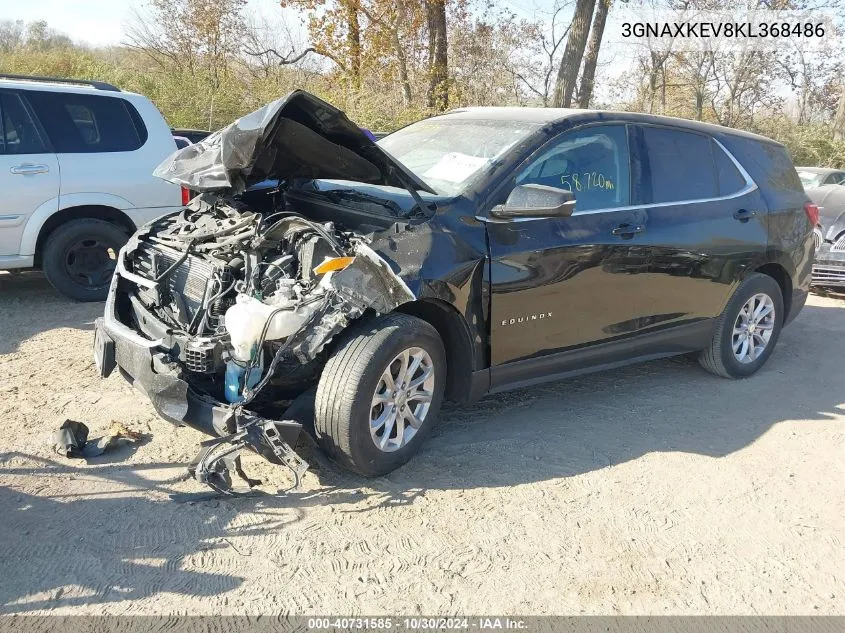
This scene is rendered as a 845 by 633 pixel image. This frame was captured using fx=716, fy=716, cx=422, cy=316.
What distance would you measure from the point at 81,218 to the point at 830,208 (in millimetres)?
8854

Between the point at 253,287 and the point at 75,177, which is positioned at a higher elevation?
the point at 75,177

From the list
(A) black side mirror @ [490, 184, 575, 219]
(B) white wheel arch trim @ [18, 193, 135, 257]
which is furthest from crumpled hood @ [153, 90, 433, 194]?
(B) white wheel arch trim @ [18, 193, 135, 257]

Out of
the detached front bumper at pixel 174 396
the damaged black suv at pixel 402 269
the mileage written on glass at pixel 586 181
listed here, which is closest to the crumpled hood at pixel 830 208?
the damaged black suv at pixel 402 269

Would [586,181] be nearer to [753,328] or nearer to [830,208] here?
[753,328]

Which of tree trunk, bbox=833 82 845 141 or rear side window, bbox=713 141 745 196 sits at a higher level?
tree trunk, bbox=833 82 845 141

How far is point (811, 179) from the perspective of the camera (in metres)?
11.4

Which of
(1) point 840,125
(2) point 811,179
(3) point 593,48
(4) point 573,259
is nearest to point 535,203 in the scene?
(4) point 573,259

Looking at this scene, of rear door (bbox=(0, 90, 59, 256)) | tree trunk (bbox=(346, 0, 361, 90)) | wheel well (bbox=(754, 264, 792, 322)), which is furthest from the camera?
tree trunk (bbox=(346, 0, 361, 90))

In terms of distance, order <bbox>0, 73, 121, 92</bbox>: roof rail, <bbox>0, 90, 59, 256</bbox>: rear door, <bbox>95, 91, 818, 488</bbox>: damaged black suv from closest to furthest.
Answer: <bbox>95, 91, 818, 488</bbox>: damaged black suv, <bbox>0, 90, 59, 256</bbox>: rear door, <bbox>0, 73, 121, 92</bbox>: roof rail

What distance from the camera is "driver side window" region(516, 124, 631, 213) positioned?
4293 millimetres

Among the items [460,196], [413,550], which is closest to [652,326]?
[460,196]

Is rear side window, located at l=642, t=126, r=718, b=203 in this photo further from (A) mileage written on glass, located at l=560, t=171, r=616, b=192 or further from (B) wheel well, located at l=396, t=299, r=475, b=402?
(B) wheel well, located at l=396, t=299, r=475, b=402

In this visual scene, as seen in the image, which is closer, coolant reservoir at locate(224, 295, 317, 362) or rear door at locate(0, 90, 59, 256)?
coolant reservoir at locate(224, 295, 317, 362)

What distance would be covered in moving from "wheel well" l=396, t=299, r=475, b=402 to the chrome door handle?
14.3 ft
